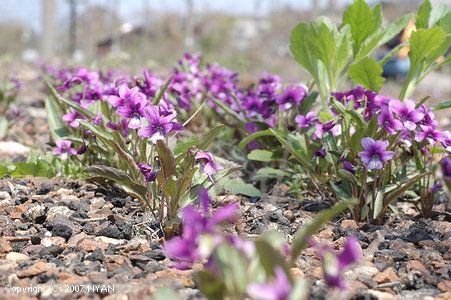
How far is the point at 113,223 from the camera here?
2.15 meters

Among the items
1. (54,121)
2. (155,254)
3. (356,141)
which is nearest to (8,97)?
(54,121)

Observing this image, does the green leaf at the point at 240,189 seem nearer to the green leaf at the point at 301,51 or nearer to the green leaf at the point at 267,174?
the green leaf at the point at 267,174

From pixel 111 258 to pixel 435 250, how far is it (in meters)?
1.26

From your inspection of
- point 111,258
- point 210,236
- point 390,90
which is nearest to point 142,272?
point 111,258

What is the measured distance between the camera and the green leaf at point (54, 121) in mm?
3098

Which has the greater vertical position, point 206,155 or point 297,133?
point 297,133

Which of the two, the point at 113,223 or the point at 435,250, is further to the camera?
the point at 113,223

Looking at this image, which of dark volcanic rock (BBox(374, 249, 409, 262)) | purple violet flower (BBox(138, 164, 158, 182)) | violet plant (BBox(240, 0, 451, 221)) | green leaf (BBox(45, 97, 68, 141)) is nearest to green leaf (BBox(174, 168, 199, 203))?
purple violet flower (BBox(138, 164, 158, 182))

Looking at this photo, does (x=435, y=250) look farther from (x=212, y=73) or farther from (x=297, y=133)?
(x=212, y=73)

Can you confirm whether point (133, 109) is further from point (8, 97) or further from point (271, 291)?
point (8, 97)

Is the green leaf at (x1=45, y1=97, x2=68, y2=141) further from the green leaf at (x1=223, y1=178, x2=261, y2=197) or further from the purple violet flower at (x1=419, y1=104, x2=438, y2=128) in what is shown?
the purple violet flower at (x1=419, y1=104, x2=438, y2=128)

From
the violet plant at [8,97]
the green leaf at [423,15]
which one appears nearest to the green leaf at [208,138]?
the green leaf at [423,15]

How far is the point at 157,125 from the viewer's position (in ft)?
6.23

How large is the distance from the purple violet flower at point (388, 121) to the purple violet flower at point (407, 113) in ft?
0.10
